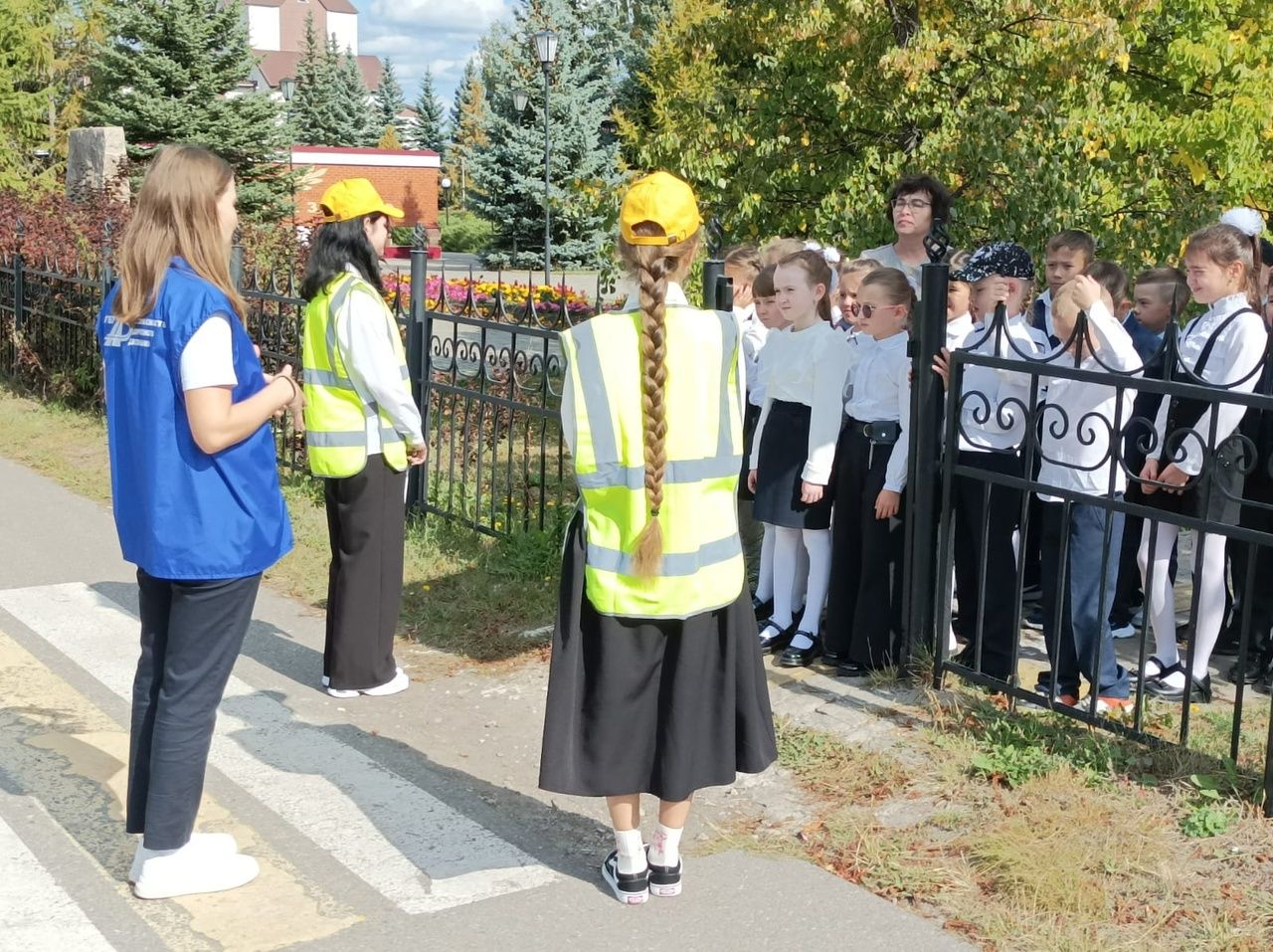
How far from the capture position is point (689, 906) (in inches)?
140

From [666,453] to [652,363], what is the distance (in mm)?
223

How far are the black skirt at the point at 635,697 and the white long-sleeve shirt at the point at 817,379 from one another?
5.96ft

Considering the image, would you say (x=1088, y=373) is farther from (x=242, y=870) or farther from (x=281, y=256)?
(x=281, y=256)

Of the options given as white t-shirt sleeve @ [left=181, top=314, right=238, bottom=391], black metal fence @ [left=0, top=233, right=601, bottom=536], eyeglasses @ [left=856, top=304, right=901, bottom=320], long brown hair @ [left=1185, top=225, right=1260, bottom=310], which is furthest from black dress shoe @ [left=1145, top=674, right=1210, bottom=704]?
white t-shirt sleeve @ [left=181, top=314, right=238, bottom=391]

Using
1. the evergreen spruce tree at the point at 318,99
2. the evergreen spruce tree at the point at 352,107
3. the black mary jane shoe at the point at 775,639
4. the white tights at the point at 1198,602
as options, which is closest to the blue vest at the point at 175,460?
the black mary jane shoe at the point at 775,639

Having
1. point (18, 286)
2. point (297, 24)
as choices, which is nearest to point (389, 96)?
point (297, 24)

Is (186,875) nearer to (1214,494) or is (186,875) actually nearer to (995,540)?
(995,540)

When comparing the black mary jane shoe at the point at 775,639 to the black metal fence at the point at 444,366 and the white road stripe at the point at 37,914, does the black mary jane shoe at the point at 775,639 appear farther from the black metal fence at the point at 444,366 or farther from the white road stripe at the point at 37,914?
the white road stripe at the point at 37,914

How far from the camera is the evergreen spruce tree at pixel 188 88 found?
25469 millimetres

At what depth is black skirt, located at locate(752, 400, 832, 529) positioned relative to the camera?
216 inches

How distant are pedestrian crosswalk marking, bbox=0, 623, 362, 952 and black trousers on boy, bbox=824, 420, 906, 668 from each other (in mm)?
2357

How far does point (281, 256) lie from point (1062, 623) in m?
10.0

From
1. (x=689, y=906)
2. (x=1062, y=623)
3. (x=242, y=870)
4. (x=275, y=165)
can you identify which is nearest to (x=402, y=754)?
(x=242, y=870)

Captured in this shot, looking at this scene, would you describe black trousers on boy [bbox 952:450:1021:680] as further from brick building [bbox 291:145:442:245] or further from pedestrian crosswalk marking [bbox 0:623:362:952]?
brick building [bbox 291:145:442:245]
